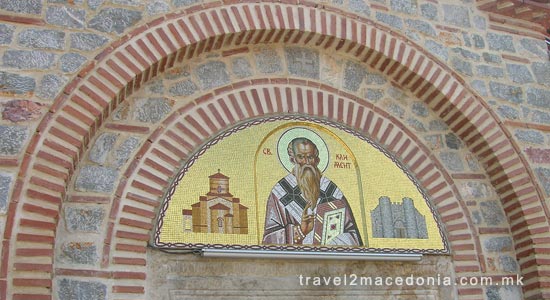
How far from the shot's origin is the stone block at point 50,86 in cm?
454

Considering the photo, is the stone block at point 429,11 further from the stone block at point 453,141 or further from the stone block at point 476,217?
the stone block at point 476,217

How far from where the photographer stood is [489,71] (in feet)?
20.5

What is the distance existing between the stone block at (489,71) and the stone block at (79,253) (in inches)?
151

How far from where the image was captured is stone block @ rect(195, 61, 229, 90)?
17.6ft

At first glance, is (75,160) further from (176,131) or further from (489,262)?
(489,262)

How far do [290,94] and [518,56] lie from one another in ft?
8.07

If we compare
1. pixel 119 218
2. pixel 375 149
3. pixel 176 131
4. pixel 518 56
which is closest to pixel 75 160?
pixel 119 218

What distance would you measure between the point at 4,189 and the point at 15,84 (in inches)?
30.6

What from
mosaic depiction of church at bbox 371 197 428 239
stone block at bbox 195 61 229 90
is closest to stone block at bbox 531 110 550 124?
mosaic depiction of church at bbox 371 197 428 239

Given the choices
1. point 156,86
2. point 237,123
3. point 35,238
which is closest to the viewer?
point 35,238

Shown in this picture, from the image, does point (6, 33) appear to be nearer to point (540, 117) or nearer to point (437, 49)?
point (437, 49)

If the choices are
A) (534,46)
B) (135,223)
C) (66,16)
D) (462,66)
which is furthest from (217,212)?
(534,46)

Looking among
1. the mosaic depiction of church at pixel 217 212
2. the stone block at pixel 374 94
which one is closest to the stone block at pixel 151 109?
the mosaic depiction of church at pixel 217 212

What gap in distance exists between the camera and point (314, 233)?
5.19 metres
